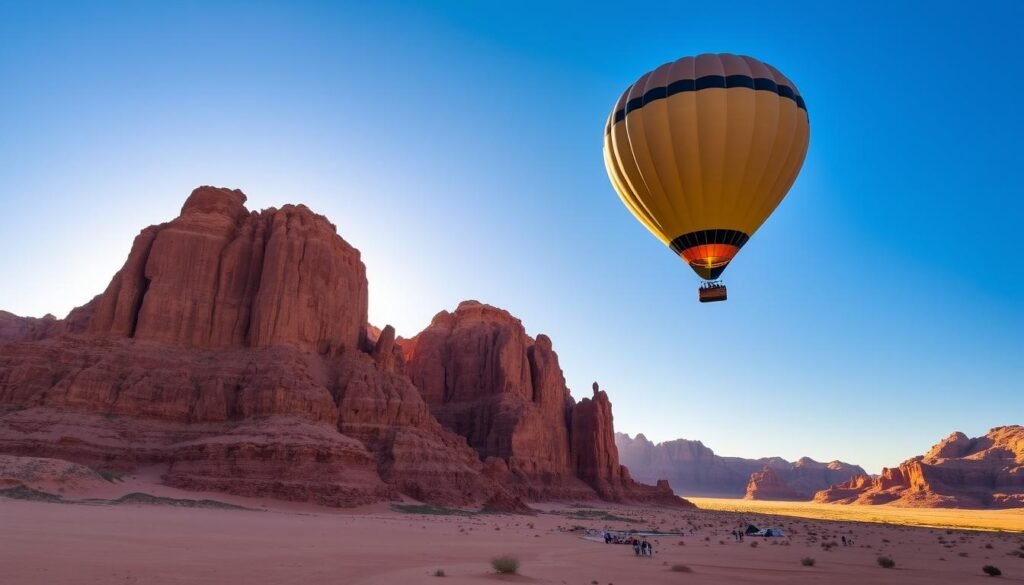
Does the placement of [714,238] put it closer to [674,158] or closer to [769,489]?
[674,158]

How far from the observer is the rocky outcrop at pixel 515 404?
267ft

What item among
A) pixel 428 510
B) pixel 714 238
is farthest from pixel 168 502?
pixel 714 238

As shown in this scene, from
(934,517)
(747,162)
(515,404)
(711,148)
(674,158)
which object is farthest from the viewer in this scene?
(934,517)

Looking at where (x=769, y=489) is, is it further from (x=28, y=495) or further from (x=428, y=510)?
(x=28, y=495)

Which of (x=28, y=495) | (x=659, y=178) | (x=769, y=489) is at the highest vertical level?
(x=659, y=178)

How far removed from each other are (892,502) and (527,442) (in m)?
108

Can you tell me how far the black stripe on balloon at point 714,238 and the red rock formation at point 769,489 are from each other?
18936 centimetres

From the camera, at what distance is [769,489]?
636 feet

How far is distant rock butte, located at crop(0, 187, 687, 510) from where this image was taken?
42.2 m

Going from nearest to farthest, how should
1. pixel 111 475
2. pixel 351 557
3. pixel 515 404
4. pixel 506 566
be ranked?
pixel 506 566
pixel 351 557
pixel 111 475
pixel 515 404

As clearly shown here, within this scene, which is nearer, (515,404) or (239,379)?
(239,379)

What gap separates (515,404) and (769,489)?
143410 mm

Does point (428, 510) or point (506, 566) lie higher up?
point (506, 566)

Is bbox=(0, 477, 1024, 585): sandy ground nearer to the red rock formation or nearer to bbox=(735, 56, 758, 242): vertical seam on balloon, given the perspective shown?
bbox=(735, 56, 758, 242): vertical seam on balloon
